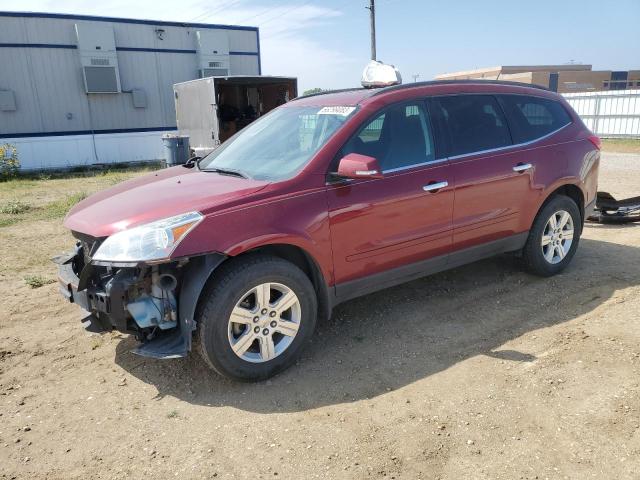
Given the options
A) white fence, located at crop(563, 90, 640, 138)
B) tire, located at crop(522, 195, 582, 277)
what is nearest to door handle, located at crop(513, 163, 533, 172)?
tire, located at crop(522, 195, 582, 277)

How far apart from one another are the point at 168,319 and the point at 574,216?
3.94 m

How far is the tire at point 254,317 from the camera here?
3.14 m

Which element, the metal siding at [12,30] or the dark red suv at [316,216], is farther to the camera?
the metal siding at [12,30]

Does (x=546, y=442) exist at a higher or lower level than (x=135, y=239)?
lower

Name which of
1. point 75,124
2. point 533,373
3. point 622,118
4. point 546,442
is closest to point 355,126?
point 533,373

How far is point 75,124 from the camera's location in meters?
17.4

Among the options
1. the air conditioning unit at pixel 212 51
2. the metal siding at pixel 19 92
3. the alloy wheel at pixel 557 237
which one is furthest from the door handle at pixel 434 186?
the air conditioning unit at pixel 212 51

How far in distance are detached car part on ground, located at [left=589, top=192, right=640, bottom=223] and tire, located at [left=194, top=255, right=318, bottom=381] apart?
17.0 ft

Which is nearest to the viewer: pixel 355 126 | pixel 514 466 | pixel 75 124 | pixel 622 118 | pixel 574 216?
pixel 514 466

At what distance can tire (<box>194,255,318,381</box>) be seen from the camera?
124 inches

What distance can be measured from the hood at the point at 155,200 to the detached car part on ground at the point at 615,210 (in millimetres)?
5434

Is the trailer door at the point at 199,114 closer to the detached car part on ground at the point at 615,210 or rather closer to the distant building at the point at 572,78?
the detached car part on ground at the point at 615,210

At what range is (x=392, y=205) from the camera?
3779mm

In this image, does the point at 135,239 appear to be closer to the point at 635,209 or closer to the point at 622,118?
the point at 635,209
